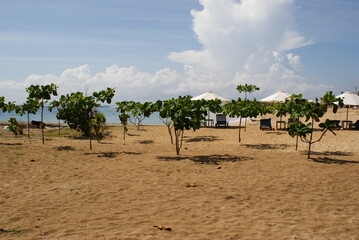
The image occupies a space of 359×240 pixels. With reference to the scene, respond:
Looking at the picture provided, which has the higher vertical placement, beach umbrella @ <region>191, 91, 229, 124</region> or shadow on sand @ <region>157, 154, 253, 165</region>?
beach umbrella @ <region>191, 91, 229, 124</region>

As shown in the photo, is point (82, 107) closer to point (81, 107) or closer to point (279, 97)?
point (81, 107)

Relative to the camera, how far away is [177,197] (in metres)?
5.69

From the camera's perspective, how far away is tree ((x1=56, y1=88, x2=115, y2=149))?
37.0ft

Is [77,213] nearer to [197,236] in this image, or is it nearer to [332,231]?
[197,236]

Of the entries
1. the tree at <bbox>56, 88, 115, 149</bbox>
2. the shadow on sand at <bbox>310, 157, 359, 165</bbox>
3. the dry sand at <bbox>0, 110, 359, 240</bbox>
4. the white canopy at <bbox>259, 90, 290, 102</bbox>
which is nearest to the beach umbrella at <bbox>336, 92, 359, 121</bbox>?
the white canopy at <bbox>259, 90, 290, 102</bbox>

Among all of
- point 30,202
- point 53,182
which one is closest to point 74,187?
point 53,182

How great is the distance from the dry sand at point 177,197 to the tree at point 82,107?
221 centimetres

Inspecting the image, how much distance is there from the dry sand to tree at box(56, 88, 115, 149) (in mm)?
2206

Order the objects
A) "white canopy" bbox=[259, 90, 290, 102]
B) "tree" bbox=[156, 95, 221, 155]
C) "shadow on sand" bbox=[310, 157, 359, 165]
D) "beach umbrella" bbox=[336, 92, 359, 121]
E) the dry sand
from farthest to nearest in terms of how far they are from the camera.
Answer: "white canopy" bbox=[259, 90, 290, 102]
"beach umbrella" bbox=[336, 92, 359, 121]
"tree" bbox=[156, 95, 221, 155]
"shadow on sand" bbox=[310, 157, 359, 165]
the dry sand

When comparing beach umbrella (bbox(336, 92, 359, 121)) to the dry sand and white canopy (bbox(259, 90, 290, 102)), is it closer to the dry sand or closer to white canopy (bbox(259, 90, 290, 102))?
white canopy (bbox(259, 90, 290, 102))

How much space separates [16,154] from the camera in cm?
999

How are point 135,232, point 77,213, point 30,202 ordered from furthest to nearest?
point 30,202 < point 77,213 < point 135,232

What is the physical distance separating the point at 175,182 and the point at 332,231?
138 inches

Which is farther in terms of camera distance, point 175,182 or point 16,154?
point 16,154
